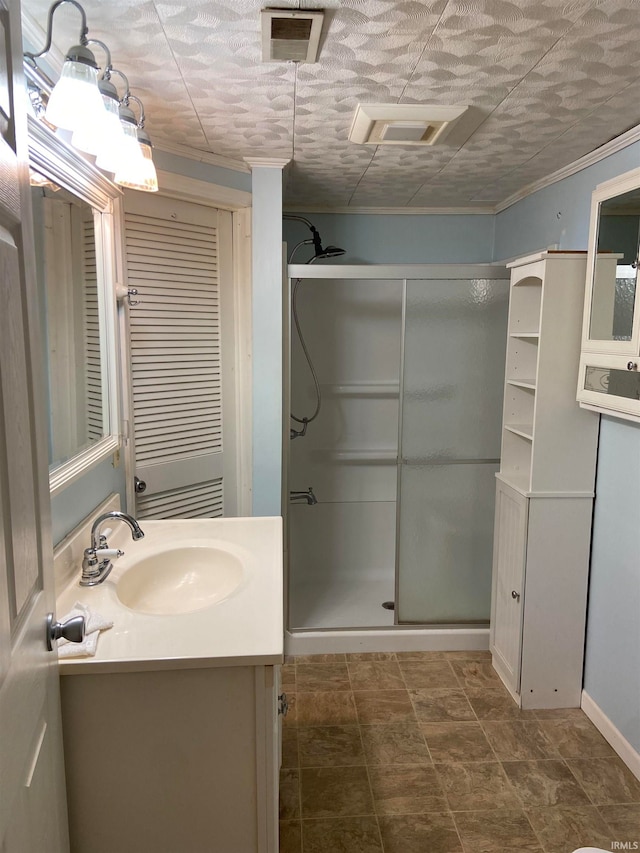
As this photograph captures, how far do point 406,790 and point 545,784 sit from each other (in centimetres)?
50

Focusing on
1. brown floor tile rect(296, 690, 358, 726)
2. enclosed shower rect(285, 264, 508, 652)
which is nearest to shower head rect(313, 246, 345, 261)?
enclosed shower rect(285, 264, 508, 652)

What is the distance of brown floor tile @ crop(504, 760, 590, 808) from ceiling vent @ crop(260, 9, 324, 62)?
241 cm

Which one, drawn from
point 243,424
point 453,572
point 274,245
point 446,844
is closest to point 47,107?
point 274,245

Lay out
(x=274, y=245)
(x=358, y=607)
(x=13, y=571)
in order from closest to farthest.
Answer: (x=13, y=571)
(x=274, y=245)
(x=358, y=607)

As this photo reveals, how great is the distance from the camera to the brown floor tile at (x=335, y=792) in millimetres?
1902

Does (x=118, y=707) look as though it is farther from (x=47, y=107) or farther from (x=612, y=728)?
(x=612, y=728)

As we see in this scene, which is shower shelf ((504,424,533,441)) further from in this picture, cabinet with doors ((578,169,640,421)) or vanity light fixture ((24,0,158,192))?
vanity light fixture ((24,0,158,192))

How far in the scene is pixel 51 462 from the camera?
1478 mm

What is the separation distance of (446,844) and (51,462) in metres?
1.66

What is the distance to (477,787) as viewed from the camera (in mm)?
2000

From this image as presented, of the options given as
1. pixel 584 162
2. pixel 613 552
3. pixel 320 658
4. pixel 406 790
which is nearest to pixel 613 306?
pixel 584 162

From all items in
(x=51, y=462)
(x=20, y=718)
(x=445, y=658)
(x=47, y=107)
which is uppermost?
(x=47, y=107)

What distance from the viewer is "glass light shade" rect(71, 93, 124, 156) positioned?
4.30 ft

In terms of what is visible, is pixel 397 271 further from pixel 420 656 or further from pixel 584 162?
pixel 420 656
